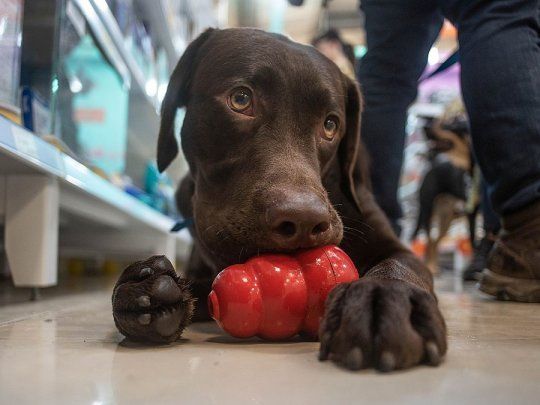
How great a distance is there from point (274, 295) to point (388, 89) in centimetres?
167

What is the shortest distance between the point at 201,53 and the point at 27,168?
0.69m

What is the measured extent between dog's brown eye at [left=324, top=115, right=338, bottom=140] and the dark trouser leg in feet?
2.11

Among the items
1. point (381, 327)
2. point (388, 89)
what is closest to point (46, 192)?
point (381, 327)

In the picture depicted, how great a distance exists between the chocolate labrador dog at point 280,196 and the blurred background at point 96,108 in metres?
0.48

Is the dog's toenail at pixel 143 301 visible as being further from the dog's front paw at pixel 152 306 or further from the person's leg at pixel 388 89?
the person's leg at pixel 388 89

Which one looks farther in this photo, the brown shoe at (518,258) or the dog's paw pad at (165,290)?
the brown shoe at (518,258)

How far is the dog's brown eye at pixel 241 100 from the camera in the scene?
1.42 m

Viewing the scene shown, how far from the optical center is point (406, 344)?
2.53 ft

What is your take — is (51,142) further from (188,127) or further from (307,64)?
(307,64)

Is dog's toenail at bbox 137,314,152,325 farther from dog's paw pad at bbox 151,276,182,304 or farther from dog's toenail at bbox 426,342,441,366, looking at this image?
dog's toenail at bbox 426,342,441,366

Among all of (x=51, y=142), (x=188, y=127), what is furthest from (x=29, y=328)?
(x=51, y=142)

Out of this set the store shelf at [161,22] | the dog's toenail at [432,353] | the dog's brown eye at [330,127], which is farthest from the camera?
the store shelf at [161,22]

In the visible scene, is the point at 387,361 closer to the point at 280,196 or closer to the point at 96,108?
the point at 280,196

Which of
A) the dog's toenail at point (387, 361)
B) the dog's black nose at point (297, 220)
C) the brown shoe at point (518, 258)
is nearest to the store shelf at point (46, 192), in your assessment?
the dog's black nose at point (297, 220)
